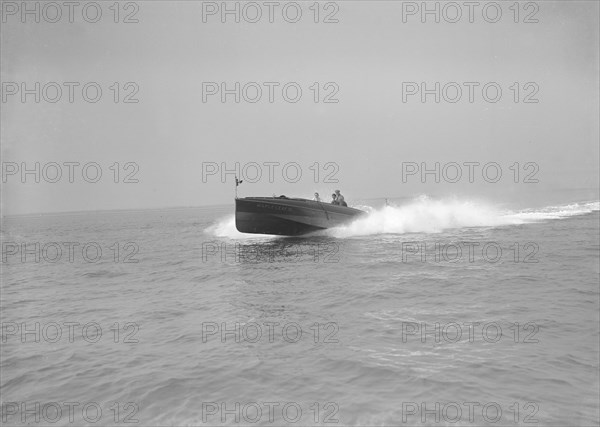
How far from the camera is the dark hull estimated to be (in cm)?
2689

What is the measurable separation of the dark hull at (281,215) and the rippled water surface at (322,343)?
8430 millimetres

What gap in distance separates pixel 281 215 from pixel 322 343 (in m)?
19.2

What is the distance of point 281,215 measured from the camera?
2738 cm

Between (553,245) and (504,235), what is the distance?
18.6ft

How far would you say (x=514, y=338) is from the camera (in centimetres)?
824

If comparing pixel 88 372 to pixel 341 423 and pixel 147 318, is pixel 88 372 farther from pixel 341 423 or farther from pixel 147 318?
pixel 341 423

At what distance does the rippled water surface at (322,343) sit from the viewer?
5.84 meters

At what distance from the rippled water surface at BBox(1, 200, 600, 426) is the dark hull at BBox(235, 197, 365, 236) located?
8430mm
